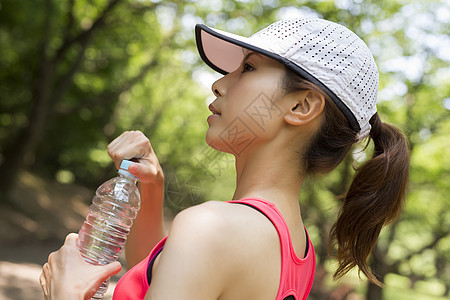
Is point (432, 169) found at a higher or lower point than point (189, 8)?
lower

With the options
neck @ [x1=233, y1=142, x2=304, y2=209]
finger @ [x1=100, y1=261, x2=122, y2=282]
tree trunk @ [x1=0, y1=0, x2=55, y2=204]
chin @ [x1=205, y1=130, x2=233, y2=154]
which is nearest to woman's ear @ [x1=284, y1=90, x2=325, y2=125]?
neck @ [x1=233, y1=142, x2=304, y2=209]

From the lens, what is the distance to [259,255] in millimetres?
1284

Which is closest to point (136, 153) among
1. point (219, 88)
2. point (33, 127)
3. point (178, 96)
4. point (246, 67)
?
point (219, 88)

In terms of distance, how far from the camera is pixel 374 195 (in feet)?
5.86

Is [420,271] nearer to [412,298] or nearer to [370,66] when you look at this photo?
[412,298]

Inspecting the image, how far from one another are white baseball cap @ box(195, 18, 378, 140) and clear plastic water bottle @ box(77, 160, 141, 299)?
0.65 meters

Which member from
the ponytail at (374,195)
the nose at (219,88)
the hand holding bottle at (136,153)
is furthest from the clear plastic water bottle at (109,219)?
the ponytail at (374,195)

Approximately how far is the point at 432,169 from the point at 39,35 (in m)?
10.1

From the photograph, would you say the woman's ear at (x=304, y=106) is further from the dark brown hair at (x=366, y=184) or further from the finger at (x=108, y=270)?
the finger at (x=108, y=270)

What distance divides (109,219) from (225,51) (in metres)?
0.78

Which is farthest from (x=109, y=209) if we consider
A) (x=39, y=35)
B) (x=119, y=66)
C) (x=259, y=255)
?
(x=119, y=66)

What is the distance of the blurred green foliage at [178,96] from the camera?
8.54m

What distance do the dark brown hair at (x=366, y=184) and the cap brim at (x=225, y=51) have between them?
12cm

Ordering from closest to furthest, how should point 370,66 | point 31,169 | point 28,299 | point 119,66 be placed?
1. point 370,66
2. point 28,299
3. point 119,66
4. point 31,169
